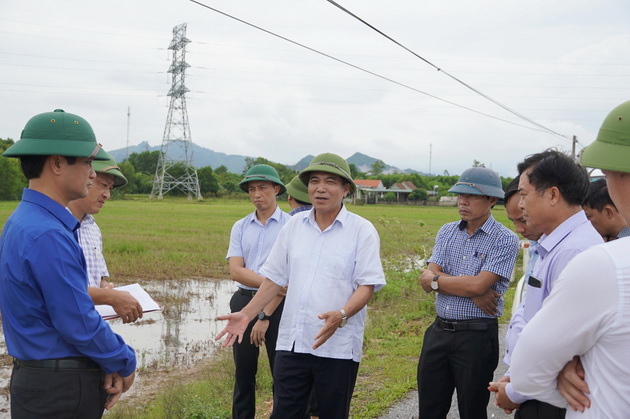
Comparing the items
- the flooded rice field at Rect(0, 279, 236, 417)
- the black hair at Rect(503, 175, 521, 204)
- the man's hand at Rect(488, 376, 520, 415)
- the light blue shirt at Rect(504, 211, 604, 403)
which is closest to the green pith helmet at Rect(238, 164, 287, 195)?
the black hair at Rect(503, 175, 521, 204)

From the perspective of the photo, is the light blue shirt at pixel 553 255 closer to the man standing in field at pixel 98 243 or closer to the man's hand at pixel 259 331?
the man's hand at pixel 259 331

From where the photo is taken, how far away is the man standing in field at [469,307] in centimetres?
339

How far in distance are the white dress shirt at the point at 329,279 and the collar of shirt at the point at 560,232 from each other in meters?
1.00

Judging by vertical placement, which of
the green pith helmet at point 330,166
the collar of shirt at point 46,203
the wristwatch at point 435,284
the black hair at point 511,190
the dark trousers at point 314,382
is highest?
the green pith helmet at point 330,166

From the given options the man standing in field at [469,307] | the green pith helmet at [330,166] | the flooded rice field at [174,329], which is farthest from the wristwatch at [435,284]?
the flooded rice field at [174,329]

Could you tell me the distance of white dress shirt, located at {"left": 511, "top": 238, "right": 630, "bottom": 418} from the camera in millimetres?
1436

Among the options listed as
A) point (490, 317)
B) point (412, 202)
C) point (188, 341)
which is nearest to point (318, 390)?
point (490, 317)

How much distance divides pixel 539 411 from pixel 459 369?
1.15 meters

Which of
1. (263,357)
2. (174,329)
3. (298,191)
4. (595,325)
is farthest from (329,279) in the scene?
(174,329)

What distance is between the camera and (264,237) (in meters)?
4.47

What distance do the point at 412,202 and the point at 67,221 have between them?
2667 inches

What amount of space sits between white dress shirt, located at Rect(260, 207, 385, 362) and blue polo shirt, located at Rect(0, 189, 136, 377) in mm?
1158

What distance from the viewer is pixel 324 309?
316cm

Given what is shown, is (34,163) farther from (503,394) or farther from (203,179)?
(203,179)
